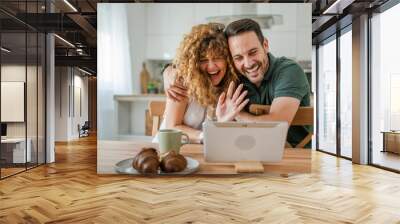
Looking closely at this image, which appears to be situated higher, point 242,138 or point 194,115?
point 194,115

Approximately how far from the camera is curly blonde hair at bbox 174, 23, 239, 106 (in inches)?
179

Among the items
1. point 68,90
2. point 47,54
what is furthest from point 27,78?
point 68,90

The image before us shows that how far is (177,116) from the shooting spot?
4.60 metres

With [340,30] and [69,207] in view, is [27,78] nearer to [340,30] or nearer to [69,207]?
[69,207]

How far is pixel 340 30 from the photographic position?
6.88 metres

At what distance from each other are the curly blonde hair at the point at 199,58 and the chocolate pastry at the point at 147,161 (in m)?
0.84

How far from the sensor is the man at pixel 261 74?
453cm

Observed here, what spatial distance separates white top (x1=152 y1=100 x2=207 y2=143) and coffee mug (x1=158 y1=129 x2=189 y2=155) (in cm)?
9

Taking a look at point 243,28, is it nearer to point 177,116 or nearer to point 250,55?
point 250,55

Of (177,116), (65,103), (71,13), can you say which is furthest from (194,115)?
(65,103)

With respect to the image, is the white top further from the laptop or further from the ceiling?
the ceiling

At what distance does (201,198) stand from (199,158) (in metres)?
1.13

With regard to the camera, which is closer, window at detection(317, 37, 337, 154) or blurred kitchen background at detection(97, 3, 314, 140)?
blurred kitchen background at detection(97, 3, 314, 140)

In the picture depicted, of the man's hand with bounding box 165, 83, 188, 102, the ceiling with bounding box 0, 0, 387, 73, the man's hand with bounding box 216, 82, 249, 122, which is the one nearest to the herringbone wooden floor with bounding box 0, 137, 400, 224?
the man's hand with bounding box 216, 82, 249, 122
